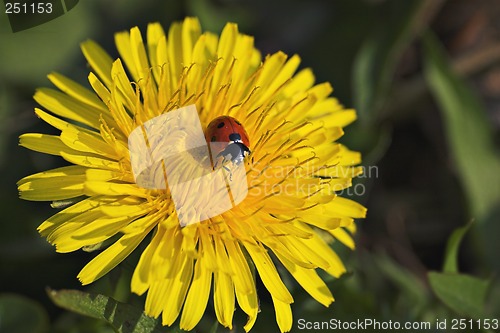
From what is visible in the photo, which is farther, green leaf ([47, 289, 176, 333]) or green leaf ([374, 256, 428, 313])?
green leaf ([374, 256, 428, 313])

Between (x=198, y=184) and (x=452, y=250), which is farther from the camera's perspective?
(x=452, y=250)

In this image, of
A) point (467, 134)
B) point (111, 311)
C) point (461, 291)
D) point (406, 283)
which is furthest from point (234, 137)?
point (467, 134)

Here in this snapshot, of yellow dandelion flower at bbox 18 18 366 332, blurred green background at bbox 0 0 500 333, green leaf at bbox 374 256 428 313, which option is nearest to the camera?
yellow dandelion flower at bbox 18 18 366 332

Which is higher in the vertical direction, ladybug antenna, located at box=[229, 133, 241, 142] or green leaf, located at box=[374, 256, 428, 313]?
ladybug antenna, located at box=[229, 133, 241, 142]

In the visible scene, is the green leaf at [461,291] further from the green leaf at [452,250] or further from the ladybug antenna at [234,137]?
the ladybug antenna at [234,137]

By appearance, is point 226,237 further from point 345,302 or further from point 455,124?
point 455,124

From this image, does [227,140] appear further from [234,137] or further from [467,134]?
[467,134]

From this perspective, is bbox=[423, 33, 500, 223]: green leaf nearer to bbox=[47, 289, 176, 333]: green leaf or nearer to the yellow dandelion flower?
the yellow dandelion flower

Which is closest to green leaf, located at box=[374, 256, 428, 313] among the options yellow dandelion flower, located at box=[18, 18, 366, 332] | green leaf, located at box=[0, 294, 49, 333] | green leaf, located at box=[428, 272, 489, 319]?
green leaf, located at box=[428, 272, 489, 319]
